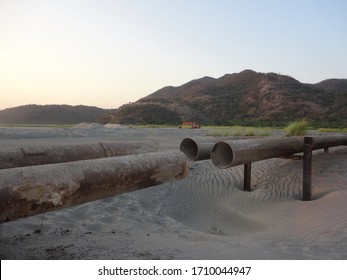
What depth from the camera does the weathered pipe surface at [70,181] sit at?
1.97 metres

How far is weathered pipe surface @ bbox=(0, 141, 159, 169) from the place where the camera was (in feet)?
10.7

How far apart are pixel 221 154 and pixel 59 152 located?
2.40m

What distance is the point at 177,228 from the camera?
17.6 feet

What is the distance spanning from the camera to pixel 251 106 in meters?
58.5

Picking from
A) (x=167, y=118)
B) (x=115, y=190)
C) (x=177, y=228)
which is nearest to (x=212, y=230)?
(x=177, y=228)

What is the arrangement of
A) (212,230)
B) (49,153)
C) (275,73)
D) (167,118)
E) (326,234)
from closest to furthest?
1. (49,153)
2. (326,234)
3. (212,230)
4. (167,118)
5. (275,73)

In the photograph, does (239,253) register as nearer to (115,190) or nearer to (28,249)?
(115,190)

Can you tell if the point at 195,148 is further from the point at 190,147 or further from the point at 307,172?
the point at 307,172

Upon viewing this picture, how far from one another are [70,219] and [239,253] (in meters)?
2.54

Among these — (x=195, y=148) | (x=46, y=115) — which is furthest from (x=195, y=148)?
(x=46, y=115)

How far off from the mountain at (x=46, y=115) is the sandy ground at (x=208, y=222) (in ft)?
239

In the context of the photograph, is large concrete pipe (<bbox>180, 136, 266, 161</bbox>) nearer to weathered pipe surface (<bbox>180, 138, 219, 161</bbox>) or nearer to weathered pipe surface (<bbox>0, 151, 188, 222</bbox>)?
weathered pipe surface (<bbox>180, 138, 219, 161</bbox>)

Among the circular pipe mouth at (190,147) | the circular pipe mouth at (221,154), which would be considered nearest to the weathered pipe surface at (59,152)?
the circular pipe mouth at (221,154)

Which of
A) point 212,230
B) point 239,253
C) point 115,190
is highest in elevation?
point 115,190
